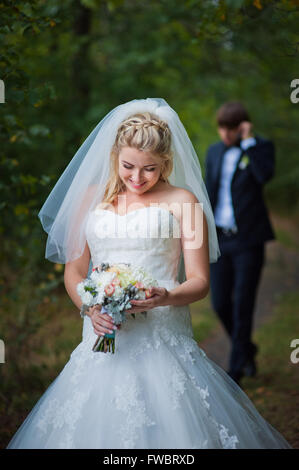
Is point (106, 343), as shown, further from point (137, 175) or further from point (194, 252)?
point (137, 175)

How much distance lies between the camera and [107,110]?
27.2 ft

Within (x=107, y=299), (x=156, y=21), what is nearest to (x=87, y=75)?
(x=156, y=21)

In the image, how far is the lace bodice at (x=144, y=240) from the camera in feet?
10.1

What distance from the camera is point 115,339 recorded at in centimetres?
295

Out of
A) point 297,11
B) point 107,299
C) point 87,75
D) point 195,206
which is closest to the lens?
point 107,299

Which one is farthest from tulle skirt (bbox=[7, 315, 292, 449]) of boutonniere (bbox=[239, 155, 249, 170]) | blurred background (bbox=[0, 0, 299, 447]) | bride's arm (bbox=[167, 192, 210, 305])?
boutonniere (bbox=[239, 155, 249, 170])

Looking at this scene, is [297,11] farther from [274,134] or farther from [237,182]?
[274,134]

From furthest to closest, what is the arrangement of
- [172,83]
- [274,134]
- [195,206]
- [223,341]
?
[274,134]
[172,83]
[223,341]
[195,206]

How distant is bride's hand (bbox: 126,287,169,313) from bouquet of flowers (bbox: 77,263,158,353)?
0.09 ft

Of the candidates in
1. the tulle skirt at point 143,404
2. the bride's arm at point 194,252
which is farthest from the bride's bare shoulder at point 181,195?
the tulle skirt at point 143,404

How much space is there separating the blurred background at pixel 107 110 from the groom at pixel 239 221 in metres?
0.63

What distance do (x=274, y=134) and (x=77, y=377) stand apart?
12666 millimetres

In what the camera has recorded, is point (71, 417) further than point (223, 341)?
No

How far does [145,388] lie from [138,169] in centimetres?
125
